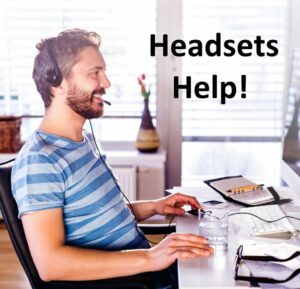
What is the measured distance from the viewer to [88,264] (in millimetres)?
1439

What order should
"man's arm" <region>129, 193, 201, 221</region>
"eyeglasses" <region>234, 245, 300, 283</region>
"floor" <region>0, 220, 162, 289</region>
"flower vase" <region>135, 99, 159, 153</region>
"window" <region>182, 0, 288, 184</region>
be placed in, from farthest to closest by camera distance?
"window" <region>182, 0, 288, 184</region>, "flower vase" <region>135, 99, 159, 153</region>, "floor" <region>0, 220, 162, 289</region>, "man's arm" <region>129, 193, 201, 221</region>, "eyeglasses" <region>234, 245, 300, 283</region>

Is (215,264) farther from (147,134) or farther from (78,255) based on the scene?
(147,134)

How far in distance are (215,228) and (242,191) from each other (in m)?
0.53

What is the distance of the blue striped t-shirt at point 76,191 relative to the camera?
1.43 metres

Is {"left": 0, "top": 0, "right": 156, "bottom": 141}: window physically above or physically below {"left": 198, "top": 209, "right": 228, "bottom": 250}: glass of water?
above

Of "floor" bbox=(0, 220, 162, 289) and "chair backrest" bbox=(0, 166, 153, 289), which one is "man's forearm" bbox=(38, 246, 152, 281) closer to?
"chair backrest" bbox=(0, 166, 153, 289)

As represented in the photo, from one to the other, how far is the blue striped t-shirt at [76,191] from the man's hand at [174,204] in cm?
19

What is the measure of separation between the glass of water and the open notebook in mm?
340

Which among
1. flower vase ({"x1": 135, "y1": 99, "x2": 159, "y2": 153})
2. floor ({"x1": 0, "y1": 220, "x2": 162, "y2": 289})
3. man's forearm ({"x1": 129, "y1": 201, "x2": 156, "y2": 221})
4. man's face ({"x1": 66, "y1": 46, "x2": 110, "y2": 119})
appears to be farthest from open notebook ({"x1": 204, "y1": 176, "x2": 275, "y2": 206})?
flower vase ({"x1": 135, "y1": 99, "x2": 159, "y2": 153})

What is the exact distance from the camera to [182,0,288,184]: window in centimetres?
370

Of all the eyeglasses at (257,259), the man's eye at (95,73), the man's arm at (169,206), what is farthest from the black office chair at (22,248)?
the man's arm at (169,206)

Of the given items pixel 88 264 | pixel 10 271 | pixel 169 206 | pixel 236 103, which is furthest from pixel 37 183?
pixel 236 103

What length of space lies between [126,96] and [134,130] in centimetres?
24

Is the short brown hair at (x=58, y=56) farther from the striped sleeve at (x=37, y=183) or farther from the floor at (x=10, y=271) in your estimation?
the floor at (x=10, y=271)
